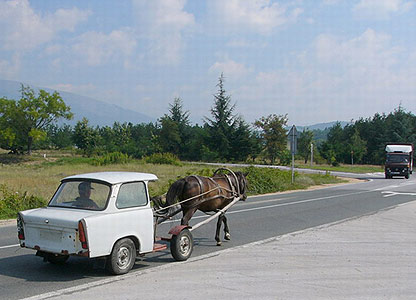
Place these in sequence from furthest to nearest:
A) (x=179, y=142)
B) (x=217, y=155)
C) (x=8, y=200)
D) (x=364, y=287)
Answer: (x=179, y=142)
(x=217, y=155)
(x=8, y=200)
(x=364, y=287)

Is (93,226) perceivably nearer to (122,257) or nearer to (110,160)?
(122,257)

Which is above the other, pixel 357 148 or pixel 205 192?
pixel 357 148

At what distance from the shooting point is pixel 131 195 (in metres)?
7.75

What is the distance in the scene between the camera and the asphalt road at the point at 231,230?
716 centimetres

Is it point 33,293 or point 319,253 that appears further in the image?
point 319,253

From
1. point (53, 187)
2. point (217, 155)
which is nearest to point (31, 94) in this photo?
point (217, 155)

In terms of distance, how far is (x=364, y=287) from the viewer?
7.05 meters

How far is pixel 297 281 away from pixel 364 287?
0.99 m

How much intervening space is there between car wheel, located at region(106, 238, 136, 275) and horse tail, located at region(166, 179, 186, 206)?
1599 mm

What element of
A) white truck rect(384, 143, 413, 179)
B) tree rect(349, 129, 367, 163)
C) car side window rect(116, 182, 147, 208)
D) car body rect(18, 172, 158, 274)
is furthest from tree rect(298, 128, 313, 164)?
car body rect(18, 172, 158, 274)

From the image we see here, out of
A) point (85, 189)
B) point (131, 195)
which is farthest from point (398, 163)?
point (85, 189)

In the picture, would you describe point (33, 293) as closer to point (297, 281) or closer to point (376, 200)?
point (297, 281)

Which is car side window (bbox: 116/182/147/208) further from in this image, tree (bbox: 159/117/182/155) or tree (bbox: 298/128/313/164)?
tree (bbox: 298/128/313/164)

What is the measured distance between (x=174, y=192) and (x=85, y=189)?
195 cm
